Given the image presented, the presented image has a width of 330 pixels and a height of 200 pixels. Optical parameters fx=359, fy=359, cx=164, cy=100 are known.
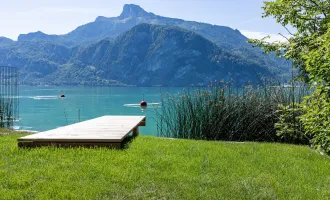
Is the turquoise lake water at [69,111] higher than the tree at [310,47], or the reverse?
the tree at [310,47]


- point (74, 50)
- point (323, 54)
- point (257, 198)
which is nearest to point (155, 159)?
point (257, 198)

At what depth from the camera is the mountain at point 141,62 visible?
117062 millimetres

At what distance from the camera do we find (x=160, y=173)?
3650 millimetres

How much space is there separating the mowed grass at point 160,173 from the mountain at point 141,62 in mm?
102387

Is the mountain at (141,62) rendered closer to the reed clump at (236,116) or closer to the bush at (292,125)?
the reed clump at (236,116)

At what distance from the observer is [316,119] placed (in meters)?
3.55

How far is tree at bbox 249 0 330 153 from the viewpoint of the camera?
326 cm

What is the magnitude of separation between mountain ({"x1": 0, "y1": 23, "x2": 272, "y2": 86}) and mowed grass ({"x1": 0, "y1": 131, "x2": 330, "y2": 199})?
102387 millimetres

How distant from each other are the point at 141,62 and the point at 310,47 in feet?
438

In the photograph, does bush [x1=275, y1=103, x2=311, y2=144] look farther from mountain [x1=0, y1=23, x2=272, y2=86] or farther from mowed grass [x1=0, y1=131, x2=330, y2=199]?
mountain [x1=0, y1=23, x2=272, y2=86]

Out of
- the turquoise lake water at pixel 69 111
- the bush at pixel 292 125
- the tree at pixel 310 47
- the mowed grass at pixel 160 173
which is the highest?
the tree at pixel 310 47

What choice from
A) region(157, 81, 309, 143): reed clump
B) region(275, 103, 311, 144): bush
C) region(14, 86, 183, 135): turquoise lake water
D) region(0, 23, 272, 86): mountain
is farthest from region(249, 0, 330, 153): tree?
region(0, 23, 272, 86): mountain

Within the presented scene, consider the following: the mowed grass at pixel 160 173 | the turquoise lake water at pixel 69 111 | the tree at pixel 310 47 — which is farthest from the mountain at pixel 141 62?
the mowed grass at pixel 160 173

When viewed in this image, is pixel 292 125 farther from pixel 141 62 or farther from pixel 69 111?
pixel 141 62
